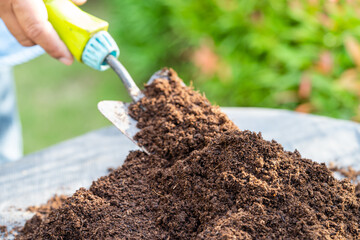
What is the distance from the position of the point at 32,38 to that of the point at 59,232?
65 cm

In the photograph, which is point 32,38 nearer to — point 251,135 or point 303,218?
point 251,135

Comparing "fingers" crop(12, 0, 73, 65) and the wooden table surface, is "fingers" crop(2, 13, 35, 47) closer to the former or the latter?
"fingers" crop(12, 0, 73, 65)

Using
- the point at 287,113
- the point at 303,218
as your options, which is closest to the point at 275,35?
the point at 287,113

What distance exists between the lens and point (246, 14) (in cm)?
225

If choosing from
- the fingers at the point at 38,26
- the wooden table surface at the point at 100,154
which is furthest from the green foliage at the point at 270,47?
the fingers at the point at 38,26

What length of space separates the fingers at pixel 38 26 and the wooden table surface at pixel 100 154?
451mm

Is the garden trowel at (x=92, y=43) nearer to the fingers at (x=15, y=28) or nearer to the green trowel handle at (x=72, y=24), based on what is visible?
the green trowel handle at (x=72, y=24)

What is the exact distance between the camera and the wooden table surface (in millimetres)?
1373

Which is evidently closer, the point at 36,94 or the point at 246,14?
the point at 246,14

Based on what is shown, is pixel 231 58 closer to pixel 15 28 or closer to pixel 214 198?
pixel 15 28

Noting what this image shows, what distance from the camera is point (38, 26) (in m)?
1.21

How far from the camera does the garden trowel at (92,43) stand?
→ 3.92 feet

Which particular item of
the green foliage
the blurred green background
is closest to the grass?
the blurred green background

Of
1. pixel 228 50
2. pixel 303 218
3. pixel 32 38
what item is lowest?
pixel 32 38
